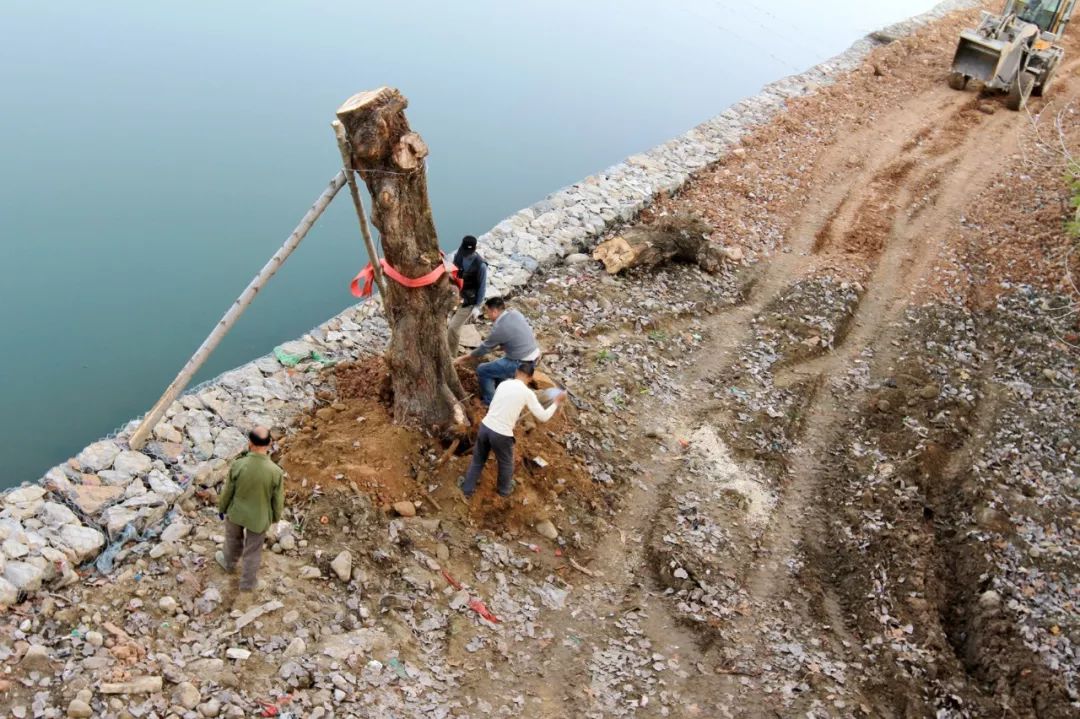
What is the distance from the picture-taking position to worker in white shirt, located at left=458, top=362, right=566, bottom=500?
20.0 ft

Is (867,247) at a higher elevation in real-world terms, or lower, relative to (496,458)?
higher

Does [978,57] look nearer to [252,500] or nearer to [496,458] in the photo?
[496,458]

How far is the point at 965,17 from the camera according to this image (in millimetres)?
20828

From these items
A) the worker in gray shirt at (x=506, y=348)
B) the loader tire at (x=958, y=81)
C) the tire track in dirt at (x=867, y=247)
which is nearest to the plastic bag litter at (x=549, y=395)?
the worker in gray shirt at (x=506, y=348)

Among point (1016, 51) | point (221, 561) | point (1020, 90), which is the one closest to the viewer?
point (221, 561)

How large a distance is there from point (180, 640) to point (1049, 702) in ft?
19.2

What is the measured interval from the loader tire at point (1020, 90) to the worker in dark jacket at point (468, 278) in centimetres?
1312

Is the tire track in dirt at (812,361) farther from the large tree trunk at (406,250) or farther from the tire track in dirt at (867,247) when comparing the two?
the large tree trunk at (406,250)

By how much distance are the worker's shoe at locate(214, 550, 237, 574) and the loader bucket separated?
1616 cm

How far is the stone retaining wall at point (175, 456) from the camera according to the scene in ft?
18.0

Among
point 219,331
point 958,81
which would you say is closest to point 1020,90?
point 958,81

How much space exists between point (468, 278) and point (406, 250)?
1.06m

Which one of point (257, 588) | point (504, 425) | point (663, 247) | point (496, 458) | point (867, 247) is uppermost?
point (867, 247)

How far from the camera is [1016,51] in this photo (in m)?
15.7
